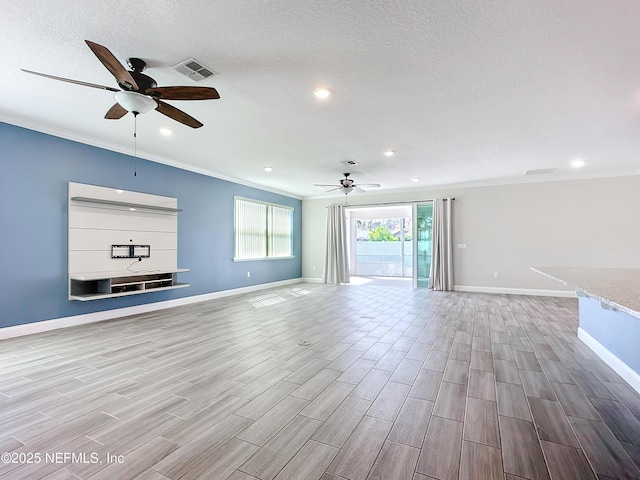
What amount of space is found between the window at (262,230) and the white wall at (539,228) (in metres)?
3.77

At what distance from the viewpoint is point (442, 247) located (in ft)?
26.0

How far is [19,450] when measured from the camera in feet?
5.77

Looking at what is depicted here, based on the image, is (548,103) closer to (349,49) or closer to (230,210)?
(349,49)

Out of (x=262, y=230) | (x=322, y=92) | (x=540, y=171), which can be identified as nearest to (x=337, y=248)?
(x=262, y=230)

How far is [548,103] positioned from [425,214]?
5.25 metres

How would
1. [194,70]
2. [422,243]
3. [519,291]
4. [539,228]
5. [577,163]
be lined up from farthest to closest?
[422,243] → [519,291] → [539,228] → [577,163] → [194,70]

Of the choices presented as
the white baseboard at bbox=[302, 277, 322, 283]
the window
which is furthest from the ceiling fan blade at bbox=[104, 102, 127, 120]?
the white baseboard at bbox=[302, 277, 322, 283]

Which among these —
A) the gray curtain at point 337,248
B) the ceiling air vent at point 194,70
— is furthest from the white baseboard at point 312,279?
the ceiling air vent at point 194,70

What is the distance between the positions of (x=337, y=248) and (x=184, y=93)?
713cm

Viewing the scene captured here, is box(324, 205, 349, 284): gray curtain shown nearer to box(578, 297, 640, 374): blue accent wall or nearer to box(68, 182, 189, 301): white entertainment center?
box(68, 182, 189, 301): white entertainment center

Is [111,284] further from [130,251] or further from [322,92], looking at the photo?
[322,92]

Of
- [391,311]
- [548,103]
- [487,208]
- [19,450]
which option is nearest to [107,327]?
[19,450]

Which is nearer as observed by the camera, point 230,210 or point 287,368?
point 287,368

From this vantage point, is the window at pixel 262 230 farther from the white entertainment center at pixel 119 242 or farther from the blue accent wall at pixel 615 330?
the blue accent wall at pixel 615 330
